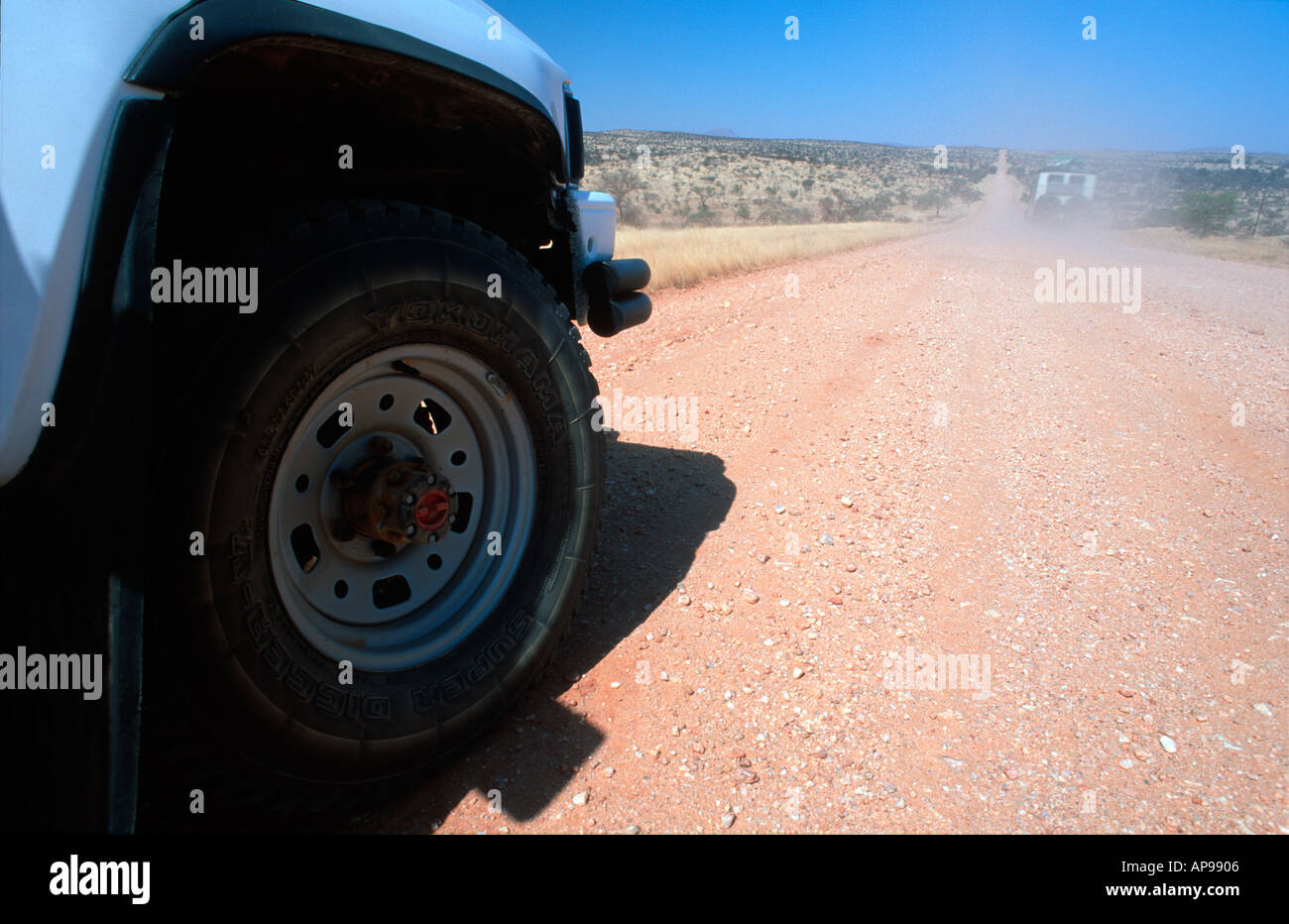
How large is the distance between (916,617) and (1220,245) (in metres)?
25.7

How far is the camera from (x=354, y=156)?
94.2 inches

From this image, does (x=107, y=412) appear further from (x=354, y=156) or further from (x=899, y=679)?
(x=899, y=679)

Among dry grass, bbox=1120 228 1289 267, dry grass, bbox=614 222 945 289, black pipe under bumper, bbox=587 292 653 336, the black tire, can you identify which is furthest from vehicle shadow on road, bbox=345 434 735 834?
dry grass, bbox=1120 228 1289 267

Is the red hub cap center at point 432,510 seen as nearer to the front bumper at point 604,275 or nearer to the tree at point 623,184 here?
the front bumper at point 604,275

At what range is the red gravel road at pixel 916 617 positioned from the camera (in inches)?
84.4

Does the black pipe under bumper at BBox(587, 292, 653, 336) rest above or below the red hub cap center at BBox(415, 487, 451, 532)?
above

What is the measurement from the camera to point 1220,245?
2206 cm

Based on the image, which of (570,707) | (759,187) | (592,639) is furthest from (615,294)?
(759,187)

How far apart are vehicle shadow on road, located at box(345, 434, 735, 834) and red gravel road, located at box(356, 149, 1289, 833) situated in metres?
0.01

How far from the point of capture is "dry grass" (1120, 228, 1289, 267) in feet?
60.7

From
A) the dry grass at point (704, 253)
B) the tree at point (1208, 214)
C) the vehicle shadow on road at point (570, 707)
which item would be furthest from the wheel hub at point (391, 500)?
the tree at point (1208, 214)

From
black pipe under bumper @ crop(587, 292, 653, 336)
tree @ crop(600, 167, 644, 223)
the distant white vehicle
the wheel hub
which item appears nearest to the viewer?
the wheel hub

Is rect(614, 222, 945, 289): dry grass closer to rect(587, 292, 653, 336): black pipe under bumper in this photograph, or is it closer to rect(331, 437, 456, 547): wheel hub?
rect(587, 292, 653, 336): black pipe under bumper

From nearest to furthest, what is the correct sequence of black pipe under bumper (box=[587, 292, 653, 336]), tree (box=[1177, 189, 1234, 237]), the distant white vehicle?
black pipe under bumper (box=[587, 292, 653, 336]) < tree (box=[1177, 189, 1234, 237]) < the distant white vehicle
